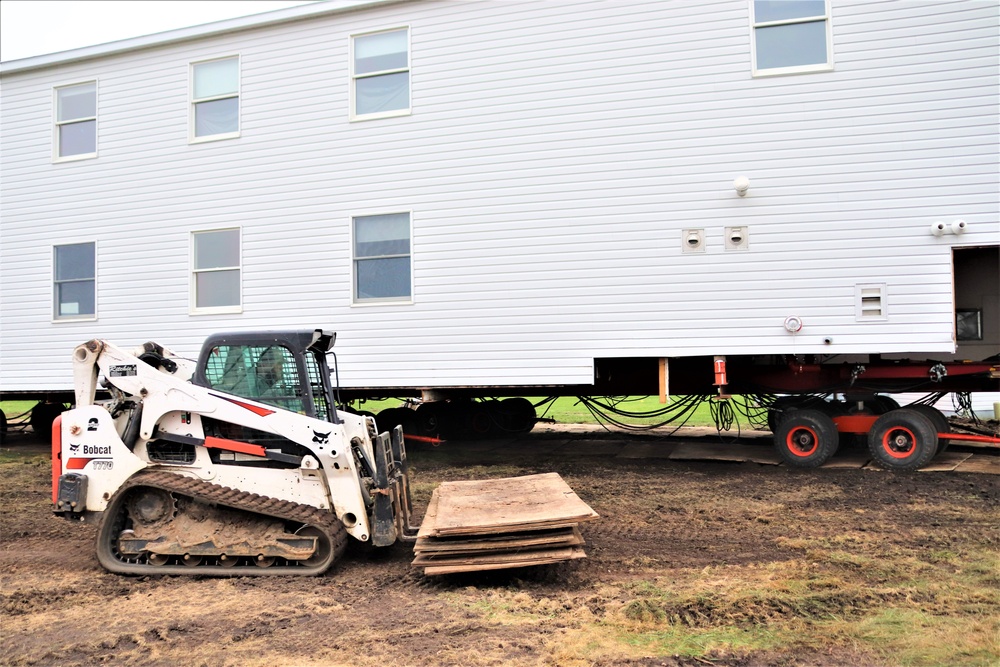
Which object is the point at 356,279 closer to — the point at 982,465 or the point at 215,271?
the point at 215,271

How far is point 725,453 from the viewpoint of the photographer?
1119 cm

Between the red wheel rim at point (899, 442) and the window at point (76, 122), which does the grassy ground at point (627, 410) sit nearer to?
the red wheel rim at point (899, 442)

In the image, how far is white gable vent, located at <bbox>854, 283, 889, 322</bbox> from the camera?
890 cm

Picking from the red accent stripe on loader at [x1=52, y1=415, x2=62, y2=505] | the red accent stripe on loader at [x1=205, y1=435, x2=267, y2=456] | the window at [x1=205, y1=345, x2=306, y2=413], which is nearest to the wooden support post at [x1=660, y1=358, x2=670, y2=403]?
the window at [x1=205, y1=345, x2=306, y2=413]

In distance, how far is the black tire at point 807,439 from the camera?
381 inches

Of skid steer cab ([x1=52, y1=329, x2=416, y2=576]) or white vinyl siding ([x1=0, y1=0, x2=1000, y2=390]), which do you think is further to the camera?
white vinyl siding ([x1=0, y1=0, x2=1000, y2=390])

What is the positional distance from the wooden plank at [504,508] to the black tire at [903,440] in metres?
5.39

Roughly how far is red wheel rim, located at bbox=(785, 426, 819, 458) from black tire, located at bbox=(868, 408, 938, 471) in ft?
2.41

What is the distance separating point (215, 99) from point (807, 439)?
11148 mm

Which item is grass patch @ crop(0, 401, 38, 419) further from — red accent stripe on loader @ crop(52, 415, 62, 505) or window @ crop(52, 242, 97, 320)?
red accent stripe on loader @ crop(52, 415, 62, 505)

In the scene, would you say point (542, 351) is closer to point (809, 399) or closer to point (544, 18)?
point (809, 399)

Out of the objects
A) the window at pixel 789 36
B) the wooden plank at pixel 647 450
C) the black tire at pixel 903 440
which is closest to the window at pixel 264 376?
the wooden plank at pixel 647 450

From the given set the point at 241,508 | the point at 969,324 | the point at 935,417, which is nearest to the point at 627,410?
the point at 935,417

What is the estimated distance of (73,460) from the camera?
18.7 ft
